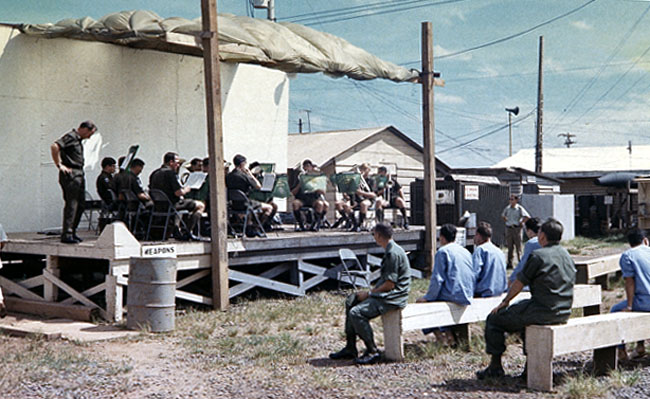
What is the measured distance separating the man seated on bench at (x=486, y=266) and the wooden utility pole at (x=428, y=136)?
21.0 ft

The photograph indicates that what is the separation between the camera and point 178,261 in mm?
10578

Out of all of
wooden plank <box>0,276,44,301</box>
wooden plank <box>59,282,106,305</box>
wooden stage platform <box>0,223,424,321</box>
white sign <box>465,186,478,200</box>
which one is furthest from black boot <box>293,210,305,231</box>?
white sign <box>465,186,478,200</box>

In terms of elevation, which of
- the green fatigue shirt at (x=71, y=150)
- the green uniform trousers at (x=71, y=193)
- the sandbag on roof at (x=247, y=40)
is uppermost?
the sandbag on roof at (x=247, y=40)

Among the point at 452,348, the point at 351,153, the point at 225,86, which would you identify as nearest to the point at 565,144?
the point at 351,153

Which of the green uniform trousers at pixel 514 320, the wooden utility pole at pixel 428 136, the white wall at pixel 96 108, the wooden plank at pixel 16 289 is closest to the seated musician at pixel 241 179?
the wooden plank at pixel 16 289

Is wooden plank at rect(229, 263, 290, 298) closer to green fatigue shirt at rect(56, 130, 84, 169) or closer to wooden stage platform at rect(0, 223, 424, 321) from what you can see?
wooden stage platform at rect(0, 223, 424, 321)

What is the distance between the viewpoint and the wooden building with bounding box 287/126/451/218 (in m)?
25.0

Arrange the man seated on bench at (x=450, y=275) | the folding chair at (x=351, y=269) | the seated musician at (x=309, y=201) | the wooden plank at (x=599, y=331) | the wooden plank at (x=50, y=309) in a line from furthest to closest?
the seated musician at (x=309, y=201), the folding chair at (x=351, y=269), the wooden plank at (x=50, y=309), the man seated on bench at (x=450, y=275), the wooden plank at (x=599, y=331)

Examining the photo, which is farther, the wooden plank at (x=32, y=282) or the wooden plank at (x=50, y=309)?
the wooden plank at (x=32, y=282)

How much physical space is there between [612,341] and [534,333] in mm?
992

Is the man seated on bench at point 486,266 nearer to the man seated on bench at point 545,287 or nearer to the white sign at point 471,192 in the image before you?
the man seated on bench at point 545,287

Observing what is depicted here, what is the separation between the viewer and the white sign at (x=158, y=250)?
9992mm

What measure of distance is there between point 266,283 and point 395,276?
15.0ft

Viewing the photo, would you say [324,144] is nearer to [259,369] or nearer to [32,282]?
[32,282]
